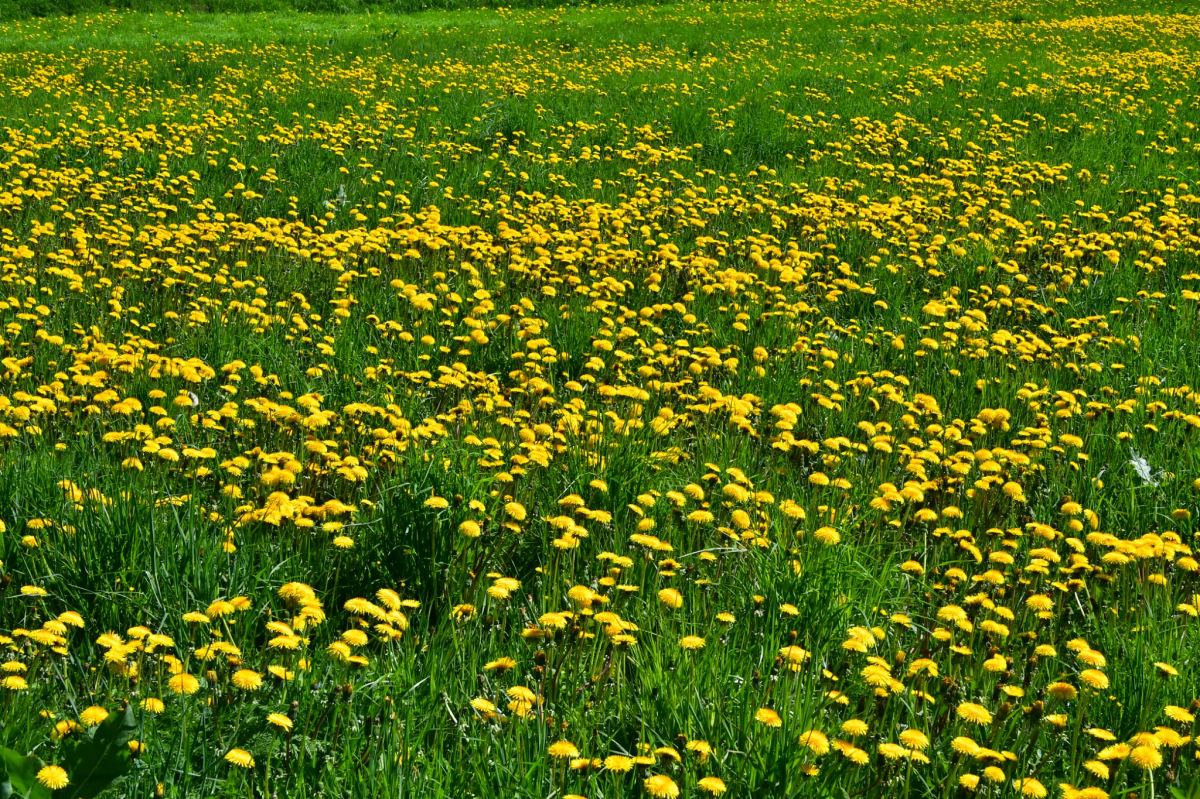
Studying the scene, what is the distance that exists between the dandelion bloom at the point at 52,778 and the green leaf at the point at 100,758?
0.04 ft

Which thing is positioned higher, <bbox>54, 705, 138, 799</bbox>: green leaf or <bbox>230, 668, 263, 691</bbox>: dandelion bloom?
<bbox>54, 705, 138, 799</bbox>: green leaf

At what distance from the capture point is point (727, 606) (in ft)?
10.3

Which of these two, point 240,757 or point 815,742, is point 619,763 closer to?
point 815,742

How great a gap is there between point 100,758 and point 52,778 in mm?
89

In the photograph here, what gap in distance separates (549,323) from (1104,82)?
37.1ft

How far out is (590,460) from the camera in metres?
3.76

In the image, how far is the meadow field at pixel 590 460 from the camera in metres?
2.38

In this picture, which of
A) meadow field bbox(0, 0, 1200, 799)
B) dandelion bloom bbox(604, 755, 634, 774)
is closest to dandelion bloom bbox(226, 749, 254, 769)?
meadow field bbox(0, 0, 1200, 799)

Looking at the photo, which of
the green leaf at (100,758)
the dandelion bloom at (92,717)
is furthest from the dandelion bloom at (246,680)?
the green leaf at (100,758)

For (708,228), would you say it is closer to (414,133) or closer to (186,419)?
(414,133)

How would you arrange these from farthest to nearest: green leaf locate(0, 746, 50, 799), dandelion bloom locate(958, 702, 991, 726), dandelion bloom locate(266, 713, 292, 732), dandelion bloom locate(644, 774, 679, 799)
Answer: dandelion bloom locate(958, 702, 991, 726), dandelion bloom locate(266, 713, 292, 732), dandelion bloom locate(644, 774, 679, 799), green leaf locate(0, 746, 50, 799)

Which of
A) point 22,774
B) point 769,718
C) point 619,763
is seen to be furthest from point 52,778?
point 769,718

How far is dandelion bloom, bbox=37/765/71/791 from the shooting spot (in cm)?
177

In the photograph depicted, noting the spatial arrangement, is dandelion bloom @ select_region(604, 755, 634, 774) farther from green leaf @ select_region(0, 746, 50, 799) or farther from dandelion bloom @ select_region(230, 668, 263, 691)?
green leaf @ select_region(0, 746, 50, 799)
